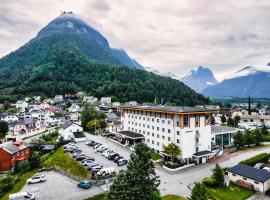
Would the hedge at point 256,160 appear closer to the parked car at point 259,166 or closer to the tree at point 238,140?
the parked car at point 259,166

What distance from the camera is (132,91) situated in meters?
185

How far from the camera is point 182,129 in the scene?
54.1 m

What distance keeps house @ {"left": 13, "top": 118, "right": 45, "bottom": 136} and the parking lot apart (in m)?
43.9

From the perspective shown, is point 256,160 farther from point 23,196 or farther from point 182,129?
point 23,196

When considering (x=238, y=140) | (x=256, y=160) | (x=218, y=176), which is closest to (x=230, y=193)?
(x=218, y=176)

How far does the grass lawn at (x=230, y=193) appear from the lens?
3916 cm

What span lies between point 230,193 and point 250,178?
15.2 feet

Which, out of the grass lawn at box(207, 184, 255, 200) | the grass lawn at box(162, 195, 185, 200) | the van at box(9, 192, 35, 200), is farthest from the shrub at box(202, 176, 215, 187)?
the van at box(9, 192, 35, 200)

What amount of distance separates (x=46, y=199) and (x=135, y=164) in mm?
14829

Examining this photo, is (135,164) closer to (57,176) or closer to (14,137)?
(57,176)

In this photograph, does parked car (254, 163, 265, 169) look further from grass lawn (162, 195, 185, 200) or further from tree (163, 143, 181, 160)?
grass lawn (162, 195, 185, 200)

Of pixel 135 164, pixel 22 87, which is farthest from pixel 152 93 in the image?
pixel 135 164

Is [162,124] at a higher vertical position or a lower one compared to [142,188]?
higher

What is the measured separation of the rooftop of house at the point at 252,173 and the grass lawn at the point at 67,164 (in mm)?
25434
